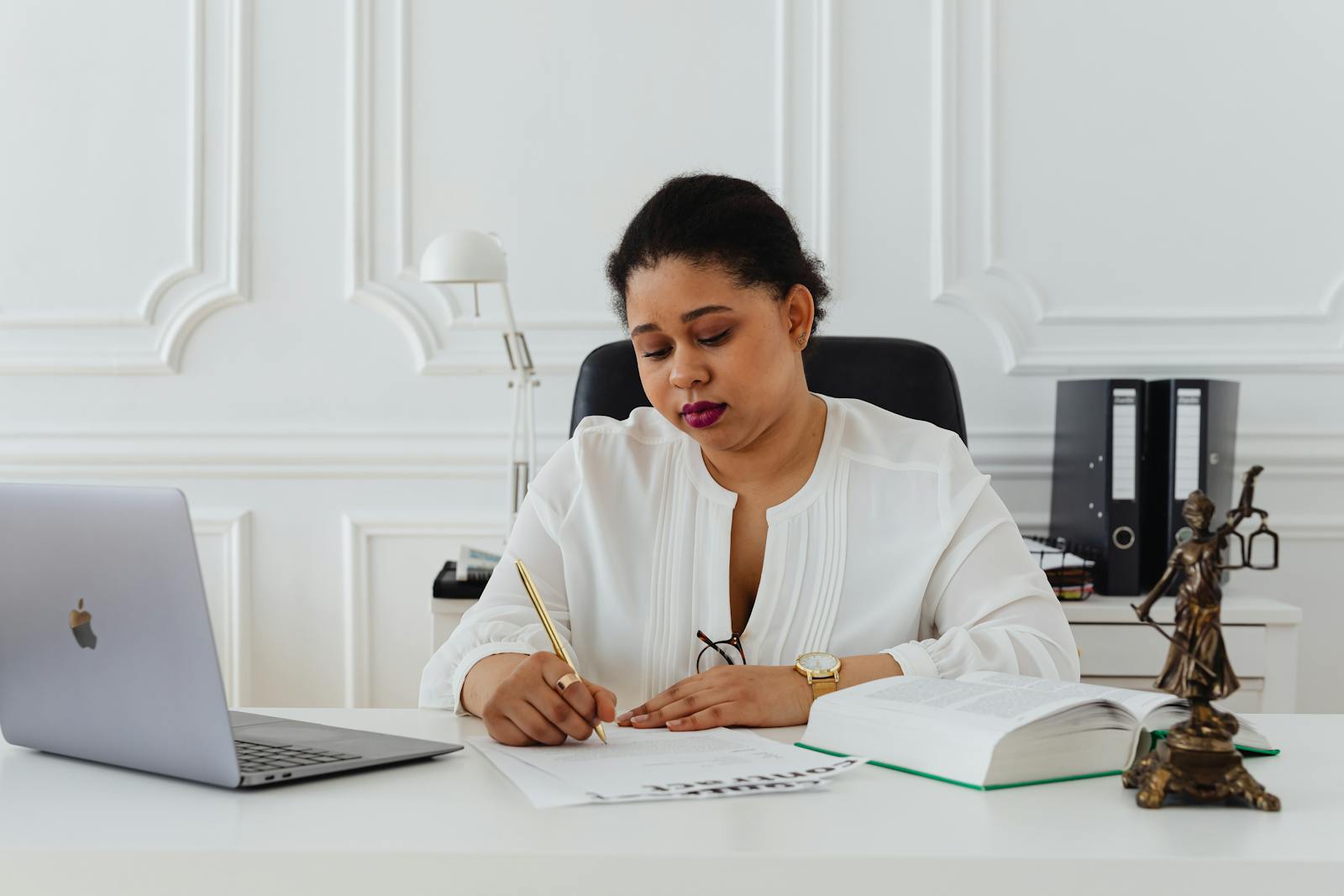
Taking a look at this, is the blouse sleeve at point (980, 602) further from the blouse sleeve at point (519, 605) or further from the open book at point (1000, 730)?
the blouse sleeve at point (519, 605)

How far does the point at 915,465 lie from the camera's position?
1506 mm

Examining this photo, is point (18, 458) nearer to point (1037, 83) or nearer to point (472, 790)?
point (472, 790)

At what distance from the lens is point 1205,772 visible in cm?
81

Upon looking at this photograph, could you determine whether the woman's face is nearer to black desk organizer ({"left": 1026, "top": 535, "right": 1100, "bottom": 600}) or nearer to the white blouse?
the white blouse

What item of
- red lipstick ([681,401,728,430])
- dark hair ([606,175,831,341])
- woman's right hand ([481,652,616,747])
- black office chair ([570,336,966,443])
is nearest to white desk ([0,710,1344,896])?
woman's right hand ([481,652,616,747])

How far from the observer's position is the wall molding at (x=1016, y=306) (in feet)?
7.81

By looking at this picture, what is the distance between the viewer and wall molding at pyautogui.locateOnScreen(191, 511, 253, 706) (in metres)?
2.46

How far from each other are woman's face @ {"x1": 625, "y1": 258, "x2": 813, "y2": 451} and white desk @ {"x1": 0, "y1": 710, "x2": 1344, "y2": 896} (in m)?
0.66

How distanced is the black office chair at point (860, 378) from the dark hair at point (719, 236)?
258 millimetres

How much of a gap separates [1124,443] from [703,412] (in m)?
0.98

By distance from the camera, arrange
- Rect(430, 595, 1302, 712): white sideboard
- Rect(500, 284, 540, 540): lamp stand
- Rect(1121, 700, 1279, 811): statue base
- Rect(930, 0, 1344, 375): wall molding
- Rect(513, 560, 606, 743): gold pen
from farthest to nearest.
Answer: Rect(930, 0, 1344, 375): wall molding < Rect(500, 284, 540, 540): lamp stand < Rect(430, 595, 1302, 712): white sideboard < Rect(513, 560, 606, 743): gold pen < Rect(1121, 700, 1279, 811): statue base

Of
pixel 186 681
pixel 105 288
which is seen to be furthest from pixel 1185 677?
pixel 105 288

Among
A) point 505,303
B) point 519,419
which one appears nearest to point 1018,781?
point 505,303

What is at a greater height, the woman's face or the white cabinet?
the woman's face
